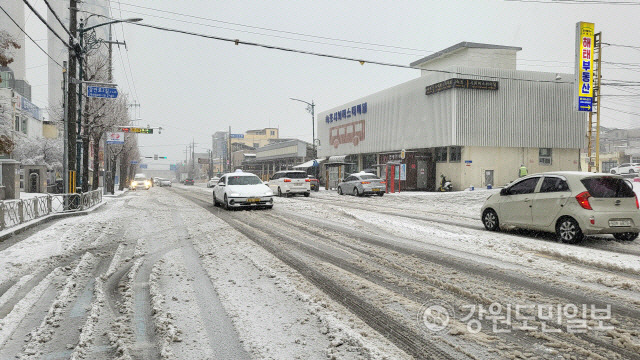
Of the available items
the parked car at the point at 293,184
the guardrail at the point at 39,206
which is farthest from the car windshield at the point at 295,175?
the guardrail at the point at 39,206

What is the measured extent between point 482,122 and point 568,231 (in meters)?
24.5

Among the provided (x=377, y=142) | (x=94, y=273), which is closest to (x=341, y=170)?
(x=377, y=142)

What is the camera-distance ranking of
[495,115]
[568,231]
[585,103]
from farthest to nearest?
1. [495,115]
2. [585,103]
3. [568,231]

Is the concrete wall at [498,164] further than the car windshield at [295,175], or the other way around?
the concrete wall at [498,164]

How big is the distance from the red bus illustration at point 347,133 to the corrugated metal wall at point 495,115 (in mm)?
8789

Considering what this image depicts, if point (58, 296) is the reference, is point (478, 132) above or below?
above

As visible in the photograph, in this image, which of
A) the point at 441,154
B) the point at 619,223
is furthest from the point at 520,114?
the point at 619,223

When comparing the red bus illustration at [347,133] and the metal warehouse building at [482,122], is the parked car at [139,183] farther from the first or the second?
the metal warehouse building at [482,122]

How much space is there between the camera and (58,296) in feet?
15.5

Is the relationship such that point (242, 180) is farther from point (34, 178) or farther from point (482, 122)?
point (482, 122)

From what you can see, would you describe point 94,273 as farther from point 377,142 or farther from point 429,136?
point 377,142

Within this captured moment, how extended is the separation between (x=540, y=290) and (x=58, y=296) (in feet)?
18.9

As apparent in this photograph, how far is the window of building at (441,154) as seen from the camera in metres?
33.1

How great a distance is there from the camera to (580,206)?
8055 mm
